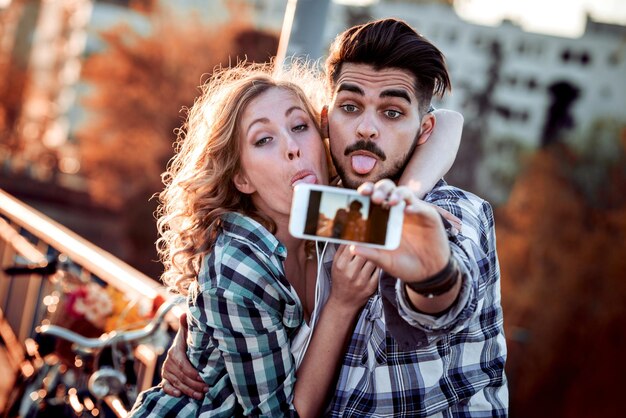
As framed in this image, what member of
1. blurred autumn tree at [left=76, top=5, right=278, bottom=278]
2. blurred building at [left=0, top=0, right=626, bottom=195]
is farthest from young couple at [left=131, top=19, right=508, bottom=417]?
blurred building at [left=0, top=0, right=626, bottom=195]

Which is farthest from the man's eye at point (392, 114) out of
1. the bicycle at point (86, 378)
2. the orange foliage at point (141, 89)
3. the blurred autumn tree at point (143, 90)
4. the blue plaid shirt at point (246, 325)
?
the orange foliage at point (141, 89)

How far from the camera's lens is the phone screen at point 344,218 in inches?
83.4

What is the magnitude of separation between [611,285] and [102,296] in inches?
1263

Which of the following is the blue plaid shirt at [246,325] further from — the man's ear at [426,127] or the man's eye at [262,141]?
the man's ear at [426,127]

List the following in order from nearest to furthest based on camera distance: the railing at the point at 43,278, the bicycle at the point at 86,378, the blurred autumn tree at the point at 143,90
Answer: the bicycle at the point at 86,378, the railing at the point at 43,278, the blurred autumn tree at the point at 143,90

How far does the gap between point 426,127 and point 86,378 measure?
94.1 inches

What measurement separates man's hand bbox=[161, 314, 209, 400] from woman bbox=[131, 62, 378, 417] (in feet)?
0.12

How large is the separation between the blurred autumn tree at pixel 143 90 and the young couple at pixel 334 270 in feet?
105

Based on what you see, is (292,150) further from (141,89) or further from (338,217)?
(141,89)

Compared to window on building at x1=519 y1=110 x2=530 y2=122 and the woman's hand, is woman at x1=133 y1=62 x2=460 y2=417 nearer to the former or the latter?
the woman's hand

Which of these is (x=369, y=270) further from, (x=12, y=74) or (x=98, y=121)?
(x=12, y=74)

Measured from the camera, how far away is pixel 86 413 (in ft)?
13.6

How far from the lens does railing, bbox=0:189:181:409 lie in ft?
15.6

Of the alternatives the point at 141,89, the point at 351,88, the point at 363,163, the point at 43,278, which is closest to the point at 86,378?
the point at 43,278
